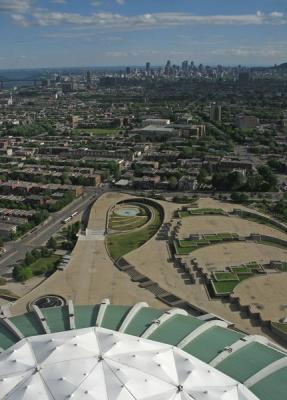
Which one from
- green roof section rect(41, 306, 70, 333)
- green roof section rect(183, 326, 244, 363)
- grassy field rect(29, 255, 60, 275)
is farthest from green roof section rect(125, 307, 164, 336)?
grassy field rect(29, 255, 60, 275)

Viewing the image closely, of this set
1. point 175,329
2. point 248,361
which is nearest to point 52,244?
point 175,329

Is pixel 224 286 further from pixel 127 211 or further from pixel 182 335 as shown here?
pixel 127 211

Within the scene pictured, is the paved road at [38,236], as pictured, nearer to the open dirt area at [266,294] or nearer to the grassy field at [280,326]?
the open dirt area at [266,294]

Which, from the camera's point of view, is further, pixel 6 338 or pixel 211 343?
pixel 6 338

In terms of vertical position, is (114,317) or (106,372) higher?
(106,372)

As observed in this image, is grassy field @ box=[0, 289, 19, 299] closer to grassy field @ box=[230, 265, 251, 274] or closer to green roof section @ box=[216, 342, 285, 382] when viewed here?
grassy field @ box=[230, 265, 251, 274]

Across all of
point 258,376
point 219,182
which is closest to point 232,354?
point 258,376

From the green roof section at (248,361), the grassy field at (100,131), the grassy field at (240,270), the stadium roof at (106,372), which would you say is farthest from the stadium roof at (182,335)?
the grassy field at (100,131)
